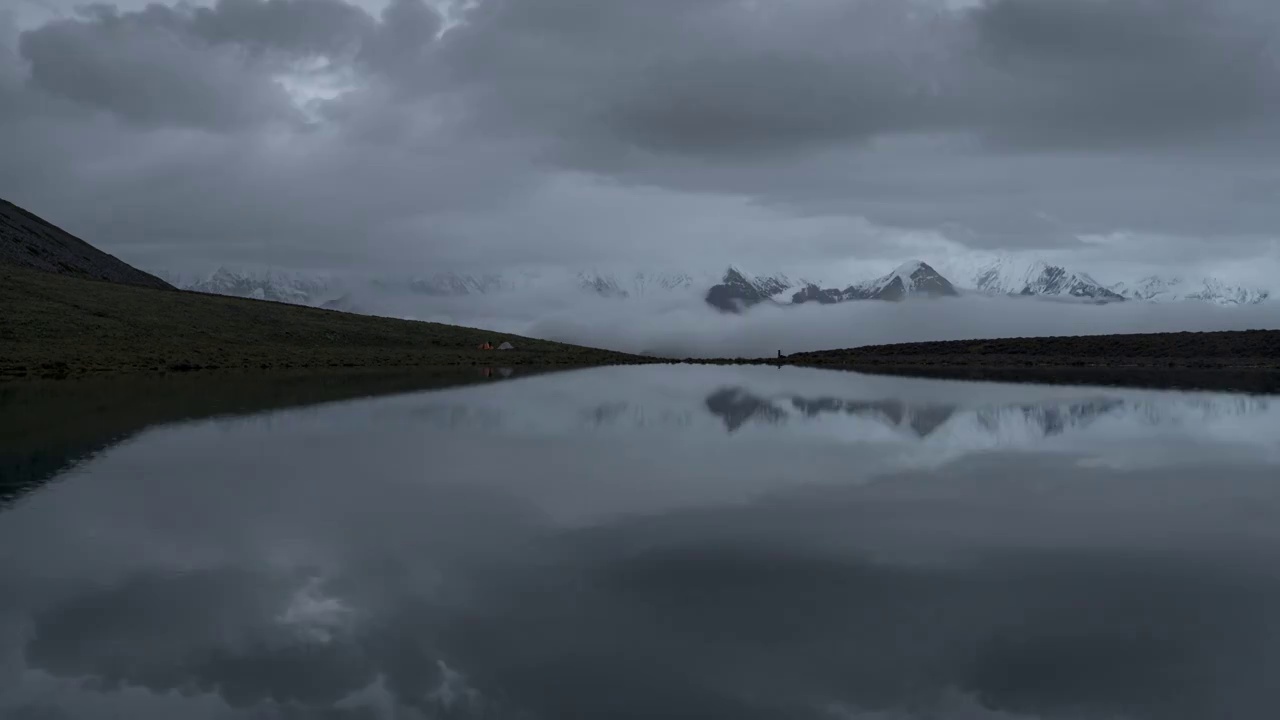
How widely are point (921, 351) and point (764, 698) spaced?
11438 cm

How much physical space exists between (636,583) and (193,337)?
8700 centimetres

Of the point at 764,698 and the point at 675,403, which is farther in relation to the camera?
the point at 675,403

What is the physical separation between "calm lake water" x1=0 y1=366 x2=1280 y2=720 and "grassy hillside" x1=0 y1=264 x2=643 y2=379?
4135 cm

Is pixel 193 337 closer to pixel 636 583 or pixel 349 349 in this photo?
pixel 349 349

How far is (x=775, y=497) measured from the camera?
16.1 metres

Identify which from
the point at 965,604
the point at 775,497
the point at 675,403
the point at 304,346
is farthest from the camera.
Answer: the point at 304,346

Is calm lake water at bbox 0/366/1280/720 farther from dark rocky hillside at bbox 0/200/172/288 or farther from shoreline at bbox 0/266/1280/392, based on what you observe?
dark rocky hillside at bbox 0/200/172/288

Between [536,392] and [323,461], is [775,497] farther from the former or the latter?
[536,392]

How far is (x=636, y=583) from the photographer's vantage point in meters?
10.9

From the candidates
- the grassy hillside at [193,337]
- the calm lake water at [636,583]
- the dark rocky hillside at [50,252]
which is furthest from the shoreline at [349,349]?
the calm lake water at [636,583]

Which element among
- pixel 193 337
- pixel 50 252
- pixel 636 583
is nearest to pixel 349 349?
pixel 193 337

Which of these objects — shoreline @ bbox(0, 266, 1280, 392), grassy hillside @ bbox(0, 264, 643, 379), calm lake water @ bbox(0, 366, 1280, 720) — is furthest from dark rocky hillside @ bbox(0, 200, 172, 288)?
calm lake water @ bbox(0, 366, 1280, 720)

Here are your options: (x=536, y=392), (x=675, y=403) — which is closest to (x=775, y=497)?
(x=675, y=403)

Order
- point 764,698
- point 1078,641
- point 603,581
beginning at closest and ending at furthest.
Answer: point 764,698
point 1078,641
point 603,581
